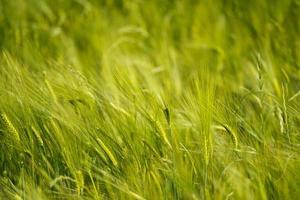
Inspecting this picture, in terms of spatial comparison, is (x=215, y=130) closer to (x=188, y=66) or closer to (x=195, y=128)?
(x=195, y=128)

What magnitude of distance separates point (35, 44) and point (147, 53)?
1.17ft

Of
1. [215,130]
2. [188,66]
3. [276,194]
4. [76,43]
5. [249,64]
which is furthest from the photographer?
[76,43]

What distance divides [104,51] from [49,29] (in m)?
0.37

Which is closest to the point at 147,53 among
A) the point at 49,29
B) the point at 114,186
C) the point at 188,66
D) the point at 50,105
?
the point at 188,66

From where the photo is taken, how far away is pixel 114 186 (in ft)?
4.52

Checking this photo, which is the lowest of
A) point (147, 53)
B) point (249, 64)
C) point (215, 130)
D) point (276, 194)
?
point (276, 194)

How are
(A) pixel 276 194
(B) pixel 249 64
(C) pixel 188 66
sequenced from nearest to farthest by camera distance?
(A) pixel 276 194
(B) pixel 249 64
(C) pixel 188 66

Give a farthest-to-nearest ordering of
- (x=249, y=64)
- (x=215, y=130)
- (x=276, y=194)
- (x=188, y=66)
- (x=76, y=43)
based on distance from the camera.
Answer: (x=76, y=43)
(x=188, y=66)
(x=249, y=64)
(x=215, y=130)
(x=276, y=194)

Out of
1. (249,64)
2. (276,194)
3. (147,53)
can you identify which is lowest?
(276,194)

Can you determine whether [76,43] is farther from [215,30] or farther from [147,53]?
[215,30]

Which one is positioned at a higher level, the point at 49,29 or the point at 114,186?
the point at 49,29

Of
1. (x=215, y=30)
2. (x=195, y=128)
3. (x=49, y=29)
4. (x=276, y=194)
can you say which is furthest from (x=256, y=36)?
(x=276, y=194)

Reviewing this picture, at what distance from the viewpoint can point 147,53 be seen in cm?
236

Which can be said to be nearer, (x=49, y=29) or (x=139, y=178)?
(x=139, y=178)
